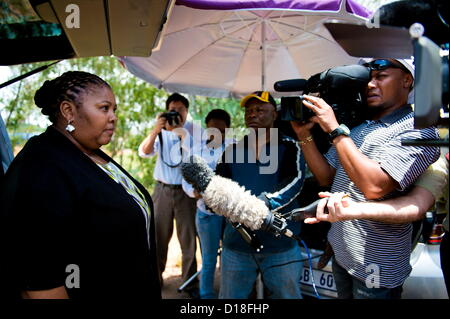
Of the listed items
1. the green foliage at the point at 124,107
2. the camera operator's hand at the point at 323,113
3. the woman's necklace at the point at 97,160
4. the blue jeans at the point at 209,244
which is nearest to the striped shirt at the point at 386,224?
the camera operator's hand at the point at 323,113

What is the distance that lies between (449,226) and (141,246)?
3.98ft

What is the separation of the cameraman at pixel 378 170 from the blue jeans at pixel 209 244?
6.44ft

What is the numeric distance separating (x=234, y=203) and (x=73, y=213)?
86 cm

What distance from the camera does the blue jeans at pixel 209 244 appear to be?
3920 mm

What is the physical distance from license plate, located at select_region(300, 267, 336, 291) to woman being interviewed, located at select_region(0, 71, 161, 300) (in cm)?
174

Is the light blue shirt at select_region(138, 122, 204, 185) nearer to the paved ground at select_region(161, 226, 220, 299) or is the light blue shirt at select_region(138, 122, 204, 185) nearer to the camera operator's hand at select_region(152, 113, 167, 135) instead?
the camera operator's hand at select_region(152, 113, 167, 135)

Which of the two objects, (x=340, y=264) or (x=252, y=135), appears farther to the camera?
(x=252, y=135)

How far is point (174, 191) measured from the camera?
438cm

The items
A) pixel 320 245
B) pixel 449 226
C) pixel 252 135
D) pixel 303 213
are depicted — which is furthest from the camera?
pixel 320 245

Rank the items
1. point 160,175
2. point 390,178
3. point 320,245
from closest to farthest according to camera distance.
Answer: point 390,178, point 320,245, point 160,175

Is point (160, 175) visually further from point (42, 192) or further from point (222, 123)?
point (42, 192)

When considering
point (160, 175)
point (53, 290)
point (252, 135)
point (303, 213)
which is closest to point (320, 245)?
point (252, 135)

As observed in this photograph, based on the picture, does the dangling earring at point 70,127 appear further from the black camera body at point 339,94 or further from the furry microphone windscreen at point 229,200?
the black camera body at point 339,94

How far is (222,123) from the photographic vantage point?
14.9ft
